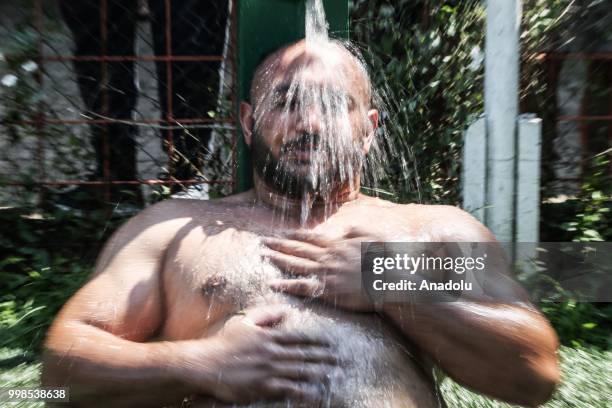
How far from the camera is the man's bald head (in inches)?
84.0

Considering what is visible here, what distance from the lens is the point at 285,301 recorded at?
188cm

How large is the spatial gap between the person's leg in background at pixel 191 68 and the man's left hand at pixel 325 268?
6.52 ft

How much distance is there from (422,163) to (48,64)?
2079 millimetres

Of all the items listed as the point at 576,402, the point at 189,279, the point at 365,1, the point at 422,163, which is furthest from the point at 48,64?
the point at 576,402

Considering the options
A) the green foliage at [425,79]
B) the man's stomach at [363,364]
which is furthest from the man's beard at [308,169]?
the green foliage at [425,79]

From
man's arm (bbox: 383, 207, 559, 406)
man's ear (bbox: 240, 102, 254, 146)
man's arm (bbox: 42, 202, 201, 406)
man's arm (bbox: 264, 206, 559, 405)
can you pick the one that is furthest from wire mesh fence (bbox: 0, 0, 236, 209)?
man's arm (bbox: 383, 207, 559, 406)

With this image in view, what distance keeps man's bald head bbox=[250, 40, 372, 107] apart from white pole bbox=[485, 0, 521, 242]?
3.42 ft

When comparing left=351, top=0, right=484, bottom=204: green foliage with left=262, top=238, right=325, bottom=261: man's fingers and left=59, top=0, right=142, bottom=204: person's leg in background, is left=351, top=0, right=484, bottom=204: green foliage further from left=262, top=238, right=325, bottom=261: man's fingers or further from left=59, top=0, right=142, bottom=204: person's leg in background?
left=262, top=238, right=325, bottom=261: man's fingers

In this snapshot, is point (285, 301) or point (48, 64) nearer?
point (285, 301)

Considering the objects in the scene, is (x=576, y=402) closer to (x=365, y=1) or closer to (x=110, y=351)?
(x=110, y=351)

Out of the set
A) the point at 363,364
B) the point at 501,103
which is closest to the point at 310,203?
the point at 363,364

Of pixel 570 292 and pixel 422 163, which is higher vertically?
pixel 422 163

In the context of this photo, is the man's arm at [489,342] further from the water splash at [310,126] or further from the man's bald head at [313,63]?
the man's bald head at [313,63]

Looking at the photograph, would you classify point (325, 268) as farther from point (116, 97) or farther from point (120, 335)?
point (116, 97)
